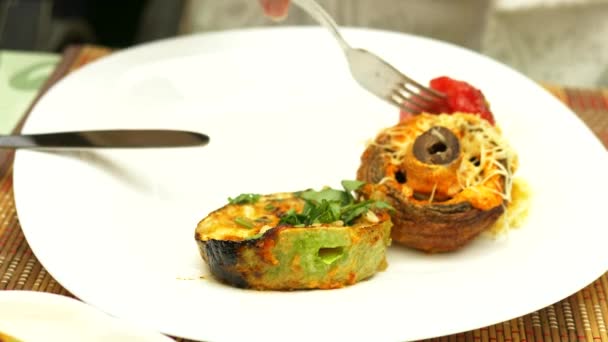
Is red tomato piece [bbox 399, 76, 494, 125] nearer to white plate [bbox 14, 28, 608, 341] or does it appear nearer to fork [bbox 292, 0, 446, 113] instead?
fork [bbox 292, 0, 446, 113]

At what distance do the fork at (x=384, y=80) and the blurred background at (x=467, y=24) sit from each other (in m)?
1.00

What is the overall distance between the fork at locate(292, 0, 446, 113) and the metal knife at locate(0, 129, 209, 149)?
1.27 ft

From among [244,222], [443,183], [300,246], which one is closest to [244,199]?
[244,222]

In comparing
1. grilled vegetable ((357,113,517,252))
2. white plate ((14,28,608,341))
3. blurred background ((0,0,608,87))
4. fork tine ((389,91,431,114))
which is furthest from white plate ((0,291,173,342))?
blurred background ((0,0,608,87))

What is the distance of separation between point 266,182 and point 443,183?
449 millimetres

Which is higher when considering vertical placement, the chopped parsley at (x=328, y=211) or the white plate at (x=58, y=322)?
the chopped parsley at (x=328, y=211)

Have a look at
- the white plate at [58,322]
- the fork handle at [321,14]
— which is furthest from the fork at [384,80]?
the white plate at [58,322]

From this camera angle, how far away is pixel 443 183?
5.60 feet

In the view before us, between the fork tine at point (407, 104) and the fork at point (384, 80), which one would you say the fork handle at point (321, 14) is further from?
the fork tine at point (407, 104)

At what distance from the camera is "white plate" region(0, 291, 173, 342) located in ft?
4.02

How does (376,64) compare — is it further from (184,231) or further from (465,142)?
(184,231)

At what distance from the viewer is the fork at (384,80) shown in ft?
6.41

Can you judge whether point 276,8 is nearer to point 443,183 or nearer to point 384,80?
point 384,80

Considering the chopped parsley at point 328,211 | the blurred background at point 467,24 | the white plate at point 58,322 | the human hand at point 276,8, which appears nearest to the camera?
the white plate at point 58,322
